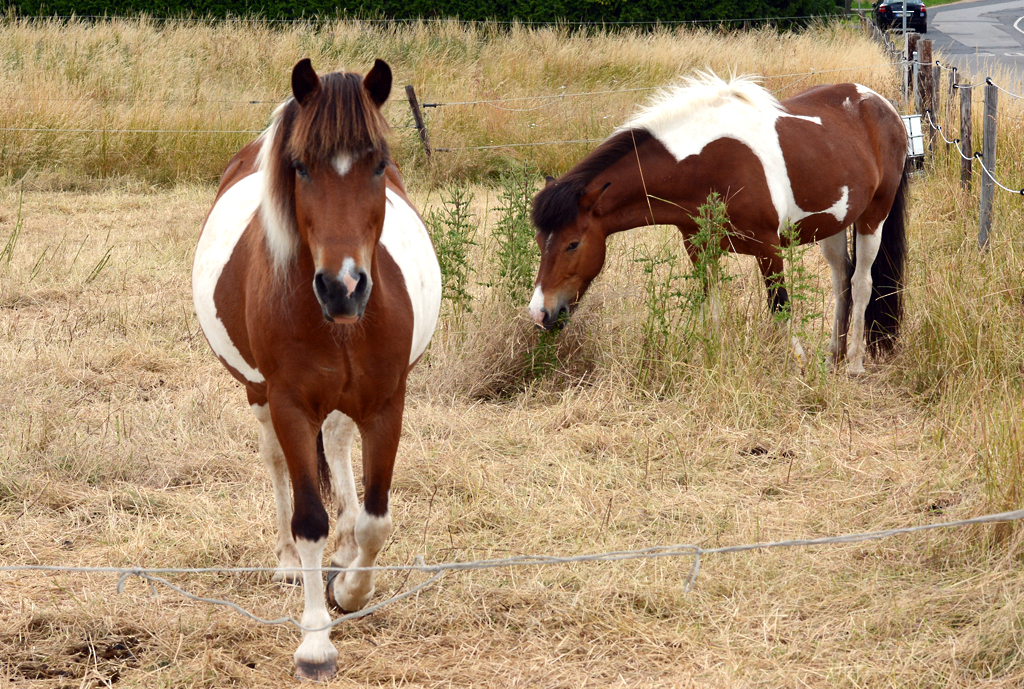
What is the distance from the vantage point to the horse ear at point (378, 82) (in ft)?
7.75

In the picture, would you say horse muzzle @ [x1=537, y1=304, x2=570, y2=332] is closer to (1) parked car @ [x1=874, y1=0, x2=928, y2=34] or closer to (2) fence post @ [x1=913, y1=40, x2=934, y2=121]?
(2) fence post @ [x1=913, y1=40, x2=934, y2=121]

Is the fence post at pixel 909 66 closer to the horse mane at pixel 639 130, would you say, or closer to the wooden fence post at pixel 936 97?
the wooden fence post at pixel 936 97

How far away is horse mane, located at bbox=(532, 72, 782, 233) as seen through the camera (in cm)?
471

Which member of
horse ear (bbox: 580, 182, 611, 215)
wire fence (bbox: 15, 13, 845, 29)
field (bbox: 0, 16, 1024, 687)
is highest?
wire fence (bbox: 15, 13, 845, 29)

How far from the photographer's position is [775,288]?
4797mm

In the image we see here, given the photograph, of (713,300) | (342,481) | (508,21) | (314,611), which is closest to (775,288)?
(713,300)

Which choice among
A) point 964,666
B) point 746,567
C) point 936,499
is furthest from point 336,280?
point 936,499

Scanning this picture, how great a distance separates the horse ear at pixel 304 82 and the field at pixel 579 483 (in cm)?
163

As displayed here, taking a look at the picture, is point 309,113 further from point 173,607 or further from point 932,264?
point 932,264

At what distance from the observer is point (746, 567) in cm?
307

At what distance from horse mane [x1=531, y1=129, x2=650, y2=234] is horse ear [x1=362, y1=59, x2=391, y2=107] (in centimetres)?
233

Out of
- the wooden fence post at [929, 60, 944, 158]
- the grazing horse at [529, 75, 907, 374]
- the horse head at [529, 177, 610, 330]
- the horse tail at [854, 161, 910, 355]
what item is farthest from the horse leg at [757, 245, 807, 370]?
the wooden fence post at [929, 60, 944, 158]

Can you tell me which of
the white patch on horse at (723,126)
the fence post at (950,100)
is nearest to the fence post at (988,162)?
the white patch on horse at (723,126)

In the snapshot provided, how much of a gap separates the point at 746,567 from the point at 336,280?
5.77 feet
